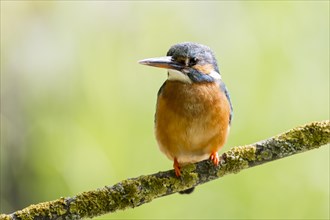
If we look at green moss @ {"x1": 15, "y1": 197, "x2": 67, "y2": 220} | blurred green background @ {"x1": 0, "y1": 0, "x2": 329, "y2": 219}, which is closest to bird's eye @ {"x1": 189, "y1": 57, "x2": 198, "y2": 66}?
green moss @ {"x1": 15, "y1": 197, "x2": 67, "y2": 220}

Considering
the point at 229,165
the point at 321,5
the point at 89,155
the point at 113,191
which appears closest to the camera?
the point at 113,191

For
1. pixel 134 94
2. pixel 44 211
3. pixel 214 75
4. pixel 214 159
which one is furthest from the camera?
pixel 134 94

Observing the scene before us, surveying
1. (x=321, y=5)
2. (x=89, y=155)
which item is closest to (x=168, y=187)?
(x=89, y=155)

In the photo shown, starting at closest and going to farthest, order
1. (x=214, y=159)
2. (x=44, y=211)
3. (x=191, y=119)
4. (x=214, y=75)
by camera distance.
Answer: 1. (x=44, y=211)
2. (x=214, y=159)
3. (x=191, y=119)
4. (x=214, y=75)

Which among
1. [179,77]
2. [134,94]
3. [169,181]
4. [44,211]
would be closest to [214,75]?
[179,77]

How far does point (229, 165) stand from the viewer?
3.03 metres

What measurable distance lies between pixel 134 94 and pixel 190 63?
1.39 meters

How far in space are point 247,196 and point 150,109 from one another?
36.2 inches

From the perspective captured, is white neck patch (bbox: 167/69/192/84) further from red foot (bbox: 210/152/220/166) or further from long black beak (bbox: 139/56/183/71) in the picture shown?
red foot (bbox: 210/152/220/166)

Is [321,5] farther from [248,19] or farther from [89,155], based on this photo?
[89,155]

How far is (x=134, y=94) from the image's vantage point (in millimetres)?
4578

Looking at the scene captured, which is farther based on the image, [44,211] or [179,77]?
[179,77]

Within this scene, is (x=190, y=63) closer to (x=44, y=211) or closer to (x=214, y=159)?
(x=214, y=159)

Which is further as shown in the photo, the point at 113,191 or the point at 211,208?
the point at 211,208
